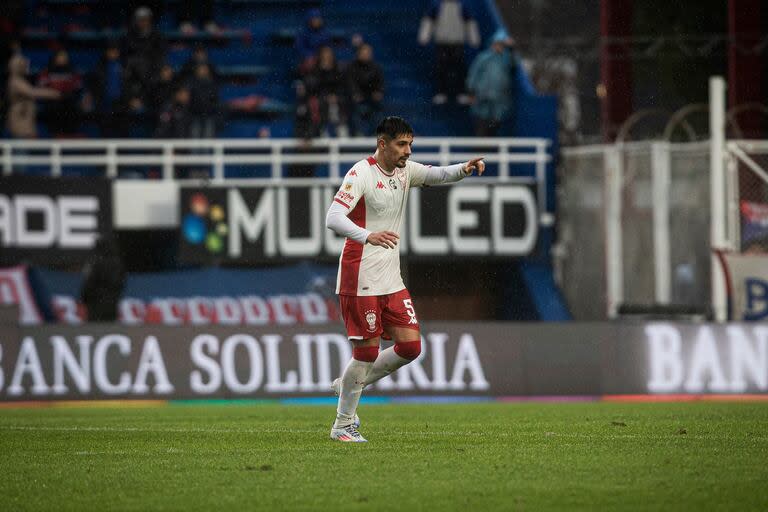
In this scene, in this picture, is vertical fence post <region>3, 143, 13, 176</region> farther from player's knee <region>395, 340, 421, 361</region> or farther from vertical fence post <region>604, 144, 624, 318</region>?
player's knee <region>395, 340, 421, 361</region>

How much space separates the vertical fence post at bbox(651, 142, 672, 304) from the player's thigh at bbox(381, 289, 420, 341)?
462 inches

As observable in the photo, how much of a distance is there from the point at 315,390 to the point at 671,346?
440 centimetres

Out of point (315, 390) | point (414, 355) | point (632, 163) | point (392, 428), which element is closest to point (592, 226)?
point (632, 163)

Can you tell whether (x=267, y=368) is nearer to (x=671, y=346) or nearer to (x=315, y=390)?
(x=315, y=390)

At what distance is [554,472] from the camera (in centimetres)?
975

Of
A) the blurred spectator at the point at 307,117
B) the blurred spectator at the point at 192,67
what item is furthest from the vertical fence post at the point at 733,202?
the blurred spectator at the point at 192,67

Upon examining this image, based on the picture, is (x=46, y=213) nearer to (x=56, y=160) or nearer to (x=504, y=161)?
(x=56, y=160)

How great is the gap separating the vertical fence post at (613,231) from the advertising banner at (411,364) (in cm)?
410

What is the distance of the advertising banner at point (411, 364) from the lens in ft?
62.6

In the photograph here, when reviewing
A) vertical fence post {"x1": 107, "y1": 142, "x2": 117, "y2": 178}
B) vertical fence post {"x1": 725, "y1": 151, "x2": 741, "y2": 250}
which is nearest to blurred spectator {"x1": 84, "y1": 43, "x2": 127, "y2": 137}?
vertical fence post {"x1": 107, "y1": 142, "x2": 117, "y2": 178}

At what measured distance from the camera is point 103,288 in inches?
902

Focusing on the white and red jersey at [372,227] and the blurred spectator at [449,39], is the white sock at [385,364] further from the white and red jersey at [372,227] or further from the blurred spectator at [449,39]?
the blurred spectator at [449,39]

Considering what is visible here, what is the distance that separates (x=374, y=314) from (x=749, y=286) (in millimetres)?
11049

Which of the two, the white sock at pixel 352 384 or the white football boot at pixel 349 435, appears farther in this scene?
the white football boot at pixel 349 435
